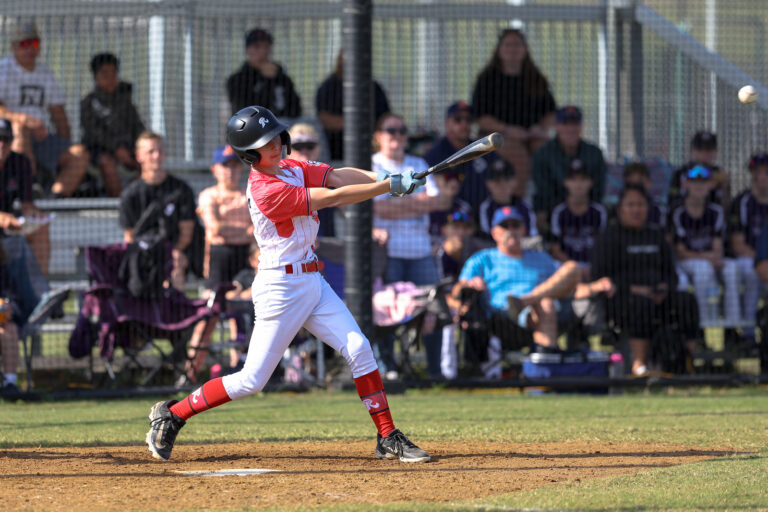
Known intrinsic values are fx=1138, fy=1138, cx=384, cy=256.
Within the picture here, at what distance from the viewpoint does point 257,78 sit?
430 inches

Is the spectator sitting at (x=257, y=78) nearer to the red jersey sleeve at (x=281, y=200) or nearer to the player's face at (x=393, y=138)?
the player's face at (x=393, y=138)

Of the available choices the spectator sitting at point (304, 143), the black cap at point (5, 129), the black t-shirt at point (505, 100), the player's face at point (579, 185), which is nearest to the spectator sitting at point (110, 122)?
the black cap at point (5, 129)

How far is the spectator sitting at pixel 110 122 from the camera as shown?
10922mm

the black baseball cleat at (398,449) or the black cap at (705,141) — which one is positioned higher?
the black cap at (705,141)

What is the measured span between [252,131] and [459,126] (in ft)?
17.1

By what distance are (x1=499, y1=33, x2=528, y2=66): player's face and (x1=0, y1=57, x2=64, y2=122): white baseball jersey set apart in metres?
4.28

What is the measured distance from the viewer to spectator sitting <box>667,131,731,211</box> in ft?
35.1

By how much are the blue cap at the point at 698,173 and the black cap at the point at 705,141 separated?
39 centimetres

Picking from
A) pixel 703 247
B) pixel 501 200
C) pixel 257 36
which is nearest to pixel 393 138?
pixel 501 200

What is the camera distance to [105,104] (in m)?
11.0

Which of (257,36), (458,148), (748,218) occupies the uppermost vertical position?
(257,36)

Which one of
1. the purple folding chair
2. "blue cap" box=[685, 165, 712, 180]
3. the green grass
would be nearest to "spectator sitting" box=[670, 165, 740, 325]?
"blue cap" box=[685, 165, 712, 180]

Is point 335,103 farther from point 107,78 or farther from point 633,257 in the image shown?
point 633,257

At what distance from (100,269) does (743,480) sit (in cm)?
562
